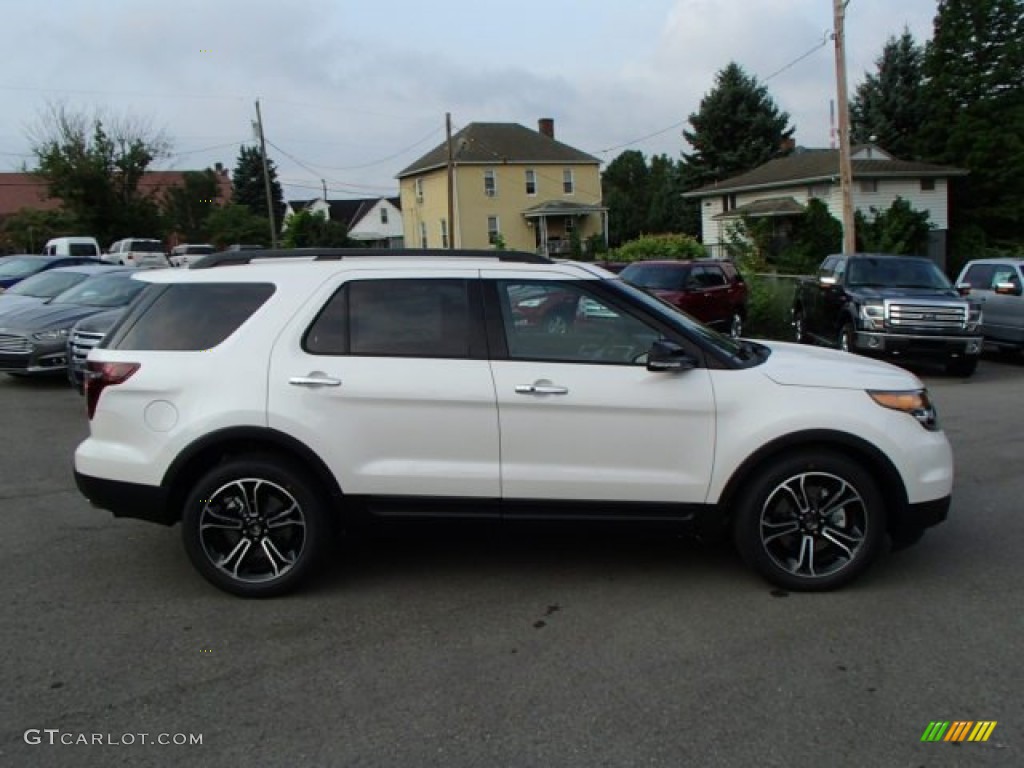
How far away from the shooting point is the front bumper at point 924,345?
40.6ft

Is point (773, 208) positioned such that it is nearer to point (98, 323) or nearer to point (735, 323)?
point (735, 323)

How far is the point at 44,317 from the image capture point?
37.3 feet

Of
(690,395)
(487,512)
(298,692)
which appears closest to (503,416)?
(487,512)

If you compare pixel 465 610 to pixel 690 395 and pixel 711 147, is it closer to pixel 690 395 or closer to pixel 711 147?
pixel 690 395

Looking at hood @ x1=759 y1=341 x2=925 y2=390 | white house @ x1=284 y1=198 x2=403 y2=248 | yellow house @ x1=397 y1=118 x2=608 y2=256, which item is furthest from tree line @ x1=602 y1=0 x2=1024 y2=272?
white house @ x1=284 y1=198 x2=403 y2=248

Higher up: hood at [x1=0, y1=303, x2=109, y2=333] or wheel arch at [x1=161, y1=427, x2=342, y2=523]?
hood at [x1=0, y1=303, x2=109, y2=333]

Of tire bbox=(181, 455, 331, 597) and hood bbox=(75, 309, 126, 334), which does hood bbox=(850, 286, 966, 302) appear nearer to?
hood bbox=(75, 309, 126, 334)

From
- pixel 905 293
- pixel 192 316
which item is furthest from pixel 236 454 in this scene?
pixel 905 293

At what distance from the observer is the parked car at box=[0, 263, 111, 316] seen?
13027mm

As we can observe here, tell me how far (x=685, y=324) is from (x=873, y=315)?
9160mm

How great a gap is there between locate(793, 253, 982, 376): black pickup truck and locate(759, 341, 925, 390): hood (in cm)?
837

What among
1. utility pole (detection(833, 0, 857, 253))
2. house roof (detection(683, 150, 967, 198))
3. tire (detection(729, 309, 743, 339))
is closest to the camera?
tire (detection(729, 309, 743, 339))

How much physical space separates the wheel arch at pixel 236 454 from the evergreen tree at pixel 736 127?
50.5m

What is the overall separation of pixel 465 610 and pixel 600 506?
853mm
